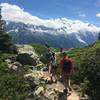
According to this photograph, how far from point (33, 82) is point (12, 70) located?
257 inches

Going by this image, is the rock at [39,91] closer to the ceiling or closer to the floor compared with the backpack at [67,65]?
closer to the floor

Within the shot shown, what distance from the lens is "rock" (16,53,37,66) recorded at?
4343 centimetres

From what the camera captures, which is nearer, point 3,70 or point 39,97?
point 39,97

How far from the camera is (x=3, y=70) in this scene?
35.8 metres

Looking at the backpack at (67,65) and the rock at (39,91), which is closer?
the backpack at (67,65)

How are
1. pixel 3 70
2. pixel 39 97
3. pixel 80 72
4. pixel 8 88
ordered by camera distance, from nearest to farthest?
pixel 39 97
pixel 8 88
pixel 80 72
pixel 3 70

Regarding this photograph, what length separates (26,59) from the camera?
43.5 metres

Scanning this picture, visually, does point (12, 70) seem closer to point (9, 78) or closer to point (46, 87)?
point (9, 78)

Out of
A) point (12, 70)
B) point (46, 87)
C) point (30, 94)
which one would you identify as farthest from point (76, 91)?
point (12, 70)

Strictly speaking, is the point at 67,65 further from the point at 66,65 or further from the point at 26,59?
the point at 26,59

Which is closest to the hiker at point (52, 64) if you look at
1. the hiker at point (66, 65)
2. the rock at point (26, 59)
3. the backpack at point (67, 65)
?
the hiker at point (66, 65)

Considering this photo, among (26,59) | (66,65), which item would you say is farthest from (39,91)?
(26,59)

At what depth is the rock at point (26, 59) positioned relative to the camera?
43.4 meters

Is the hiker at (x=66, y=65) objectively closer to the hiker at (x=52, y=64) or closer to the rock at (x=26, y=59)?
the hiker at (x=52, y=64)
